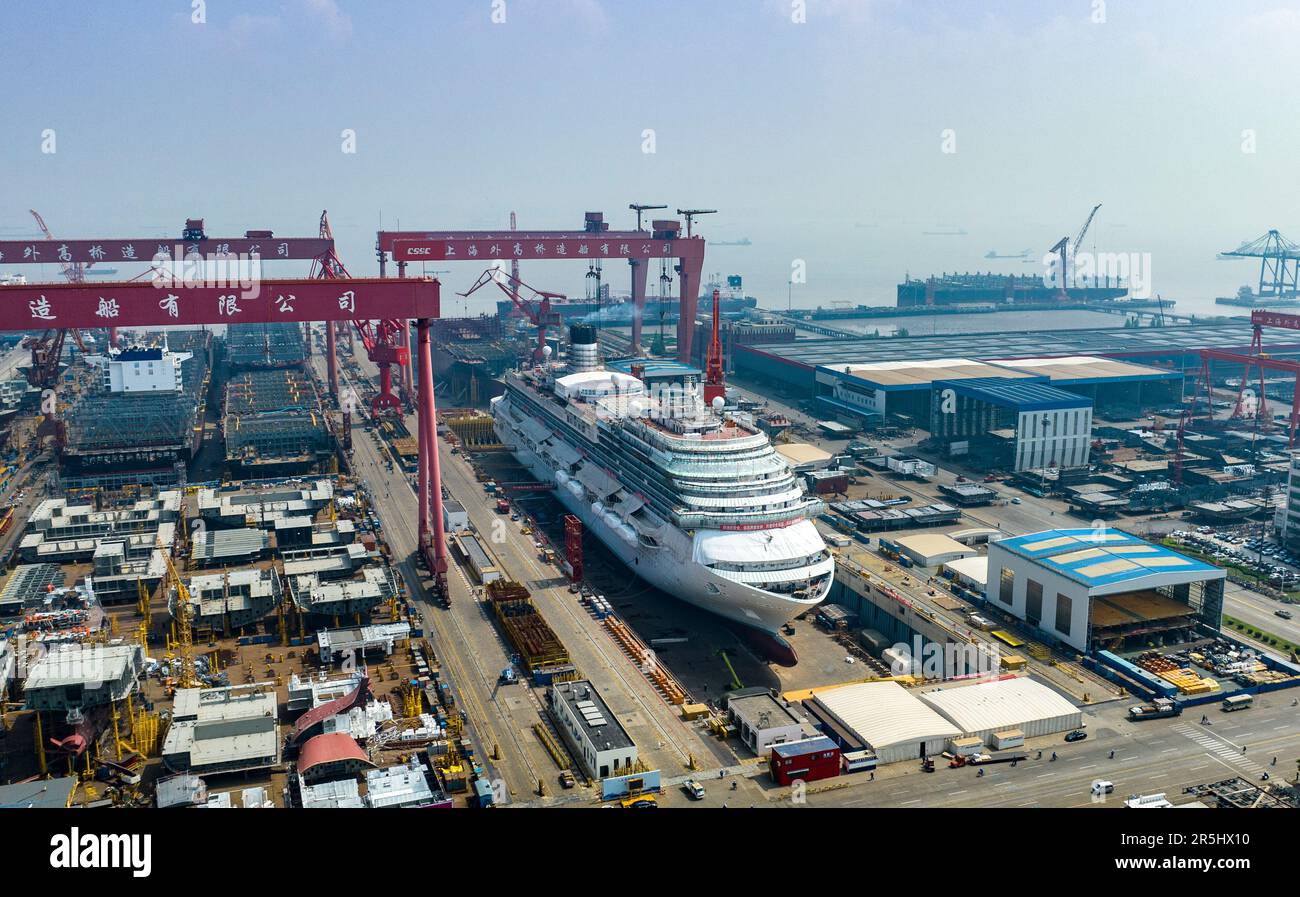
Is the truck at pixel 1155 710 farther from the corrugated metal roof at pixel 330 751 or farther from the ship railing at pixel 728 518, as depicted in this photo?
the corrugated metal roof at pixel 330 751

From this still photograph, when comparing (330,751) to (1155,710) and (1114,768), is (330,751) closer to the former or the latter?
(1114,768)

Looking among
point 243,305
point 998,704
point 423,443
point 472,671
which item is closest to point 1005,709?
point 998,704

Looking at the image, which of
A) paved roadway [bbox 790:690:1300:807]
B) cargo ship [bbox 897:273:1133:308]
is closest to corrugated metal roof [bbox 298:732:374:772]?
paved roadway [bbox 790:690:1300:807]

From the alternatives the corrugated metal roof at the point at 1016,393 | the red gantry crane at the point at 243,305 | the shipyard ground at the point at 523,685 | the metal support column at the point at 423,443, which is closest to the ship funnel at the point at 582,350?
the shipyard ground at the point at 523,685

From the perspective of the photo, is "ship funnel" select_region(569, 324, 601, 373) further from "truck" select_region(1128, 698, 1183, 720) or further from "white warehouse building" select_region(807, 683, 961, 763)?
"truck" select_region(1128, 698, 1183, 720)
